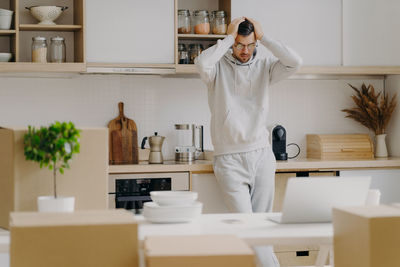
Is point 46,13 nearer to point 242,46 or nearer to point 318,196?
point 242,46

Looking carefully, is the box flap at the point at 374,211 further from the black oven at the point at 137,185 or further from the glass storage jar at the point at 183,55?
the glass storage jar at the point at 183,55

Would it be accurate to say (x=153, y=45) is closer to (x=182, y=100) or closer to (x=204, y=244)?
(x=182, y=100)

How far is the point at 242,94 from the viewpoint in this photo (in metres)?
3.96

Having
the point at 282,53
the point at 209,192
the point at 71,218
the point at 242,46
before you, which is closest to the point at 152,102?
the point at 209,192

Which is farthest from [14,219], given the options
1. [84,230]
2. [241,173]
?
[241,173]

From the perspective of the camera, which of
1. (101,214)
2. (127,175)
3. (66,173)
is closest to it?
(101,214)

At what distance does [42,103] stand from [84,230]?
3.09m

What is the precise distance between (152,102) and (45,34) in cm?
91

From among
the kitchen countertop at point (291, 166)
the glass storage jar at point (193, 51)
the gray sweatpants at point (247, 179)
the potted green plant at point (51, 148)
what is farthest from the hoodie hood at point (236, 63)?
the potted green plant at point (51, 148)

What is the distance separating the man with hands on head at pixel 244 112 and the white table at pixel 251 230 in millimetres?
1430

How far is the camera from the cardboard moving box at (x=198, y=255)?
160 cm

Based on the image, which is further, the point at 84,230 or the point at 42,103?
the point at 42,103

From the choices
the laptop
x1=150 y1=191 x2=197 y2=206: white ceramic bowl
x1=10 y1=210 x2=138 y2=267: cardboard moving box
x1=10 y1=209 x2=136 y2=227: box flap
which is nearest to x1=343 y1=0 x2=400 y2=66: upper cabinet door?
the laptop

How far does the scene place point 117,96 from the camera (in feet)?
15.8
